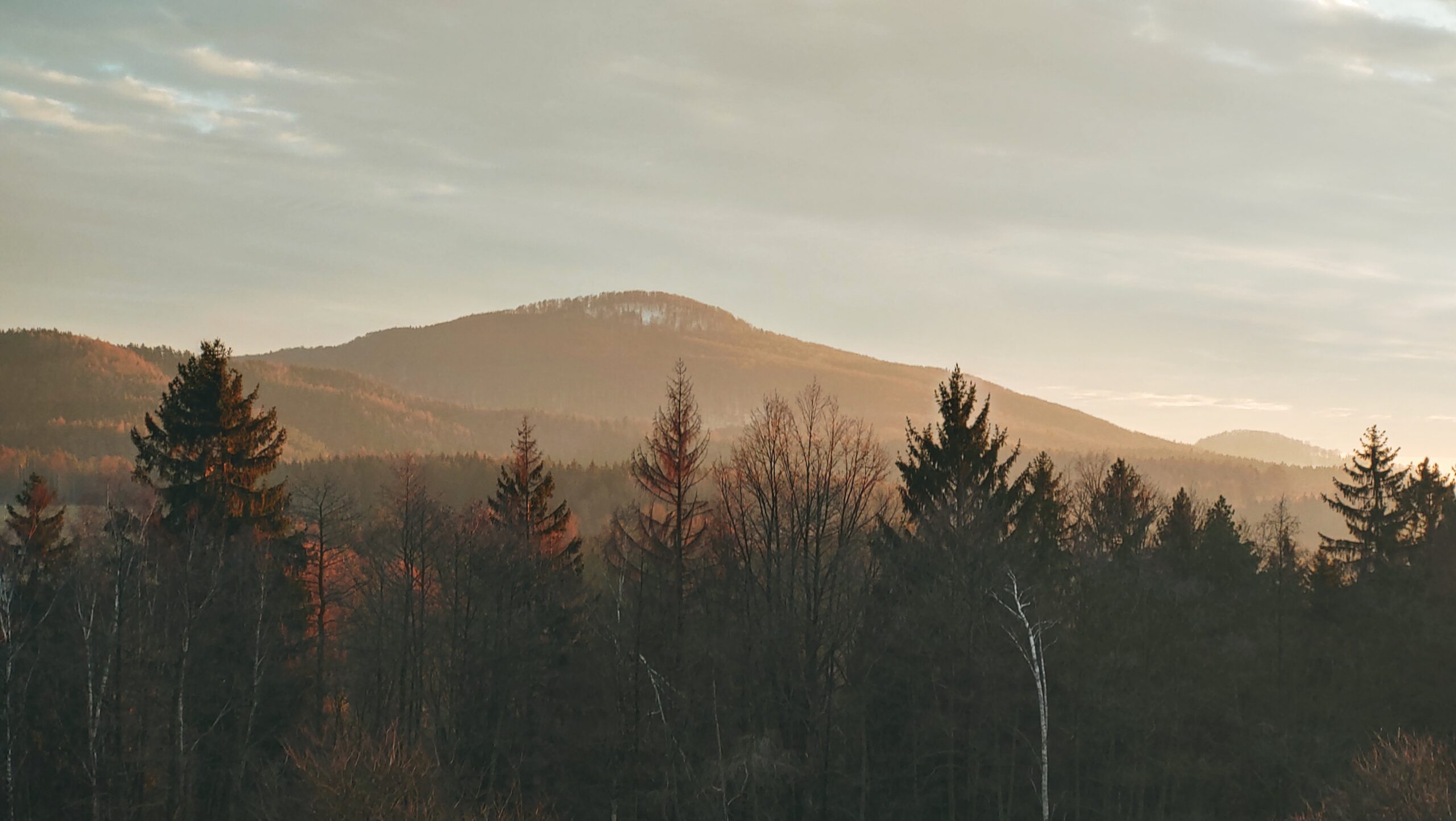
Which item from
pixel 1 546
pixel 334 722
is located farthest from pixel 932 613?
pixel 1 546

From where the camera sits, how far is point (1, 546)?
41594 millimetres

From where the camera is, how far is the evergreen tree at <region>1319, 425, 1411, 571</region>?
50906 mm

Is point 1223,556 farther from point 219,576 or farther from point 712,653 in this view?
point 219,576

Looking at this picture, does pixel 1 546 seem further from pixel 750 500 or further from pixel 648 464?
pixel 750 500

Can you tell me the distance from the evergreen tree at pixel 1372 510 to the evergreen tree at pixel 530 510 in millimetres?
38932

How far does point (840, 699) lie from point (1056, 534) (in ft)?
52.9

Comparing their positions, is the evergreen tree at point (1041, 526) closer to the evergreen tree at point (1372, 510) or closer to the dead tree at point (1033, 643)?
the dead tree at point (1033, 643)

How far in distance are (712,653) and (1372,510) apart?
35.7m

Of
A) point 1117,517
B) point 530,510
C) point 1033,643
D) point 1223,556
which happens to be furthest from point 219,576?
point 1223,556

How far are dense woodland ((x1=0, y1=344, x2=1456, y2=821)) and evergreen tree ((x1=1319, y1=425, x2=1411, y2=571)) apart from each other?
348 centimetres

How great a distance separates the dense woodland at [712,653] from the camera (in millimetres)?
35812

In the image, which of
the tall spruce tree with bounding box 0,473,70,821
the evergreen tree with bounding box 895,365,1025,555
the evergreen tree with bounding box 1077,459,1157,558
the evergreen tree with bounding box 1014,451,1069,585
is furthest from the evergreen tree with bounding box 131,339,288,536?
the evergreen tree with bounding box 1077,459,1157,558

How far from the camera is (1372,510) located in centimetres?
5156

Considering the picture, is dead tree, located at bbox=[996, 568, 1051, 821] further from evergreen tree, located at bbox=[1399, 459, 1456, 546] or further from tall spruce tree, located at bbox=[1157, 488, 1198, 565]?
evergreen tree, located at bbox=[1399, 459, 1456, 546]
